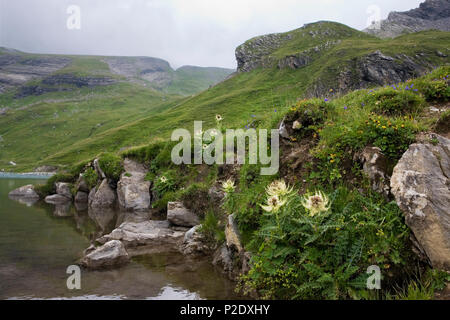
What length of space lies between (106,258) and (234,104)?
60.5m

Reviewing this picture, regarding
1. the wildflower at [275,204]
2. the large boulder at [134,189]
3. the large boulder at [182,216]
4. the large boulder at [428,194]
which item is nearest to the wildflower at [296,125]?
the large boulder at [428,194]

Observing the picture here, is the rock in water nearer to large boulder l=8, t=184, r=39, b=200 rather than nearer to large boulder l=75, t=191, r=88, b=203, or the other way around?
large boulder l=75, t=191, r=88, b=203

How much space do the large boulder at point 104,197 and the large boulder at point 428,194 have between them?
1959 cm

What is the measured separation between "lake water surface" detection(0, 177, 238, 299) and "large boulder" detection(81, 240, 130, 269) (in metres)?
0.35

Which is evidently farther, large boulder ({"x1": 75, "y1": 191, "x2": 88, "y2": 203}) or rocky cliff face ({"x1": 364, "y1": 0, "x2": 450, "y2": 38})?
rocky cliff face ({"x1": 364, "y1": 0, "x2": 450, "y2": 38})

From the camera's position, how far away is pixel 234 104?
219 feet

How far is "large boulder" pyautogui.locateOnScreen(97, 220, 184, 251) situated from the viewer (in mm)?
11188

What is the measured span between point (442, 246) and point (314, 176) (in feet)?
10.4

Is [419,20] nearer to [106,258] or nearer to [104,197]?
[104,197]

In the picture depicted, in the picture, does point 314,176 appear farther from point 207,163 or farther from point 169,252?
point 207,163

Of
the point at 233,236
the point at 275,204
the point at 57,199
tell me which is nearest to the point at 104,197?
the point at 57,199

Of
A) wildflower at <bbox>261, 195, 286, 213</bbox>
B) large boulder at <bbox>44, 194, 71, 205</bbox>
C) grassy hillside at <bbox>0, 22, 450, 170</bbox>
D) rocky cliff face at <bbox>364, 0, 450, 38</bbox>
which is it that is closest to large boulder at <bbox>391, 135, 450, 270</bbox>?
wildflower at <bbox>261, 195, 286, 213</bbox>

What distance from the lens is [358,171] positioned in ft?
22.1

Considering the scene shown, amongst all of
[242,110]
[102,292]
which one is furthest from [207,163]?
[242,110]
